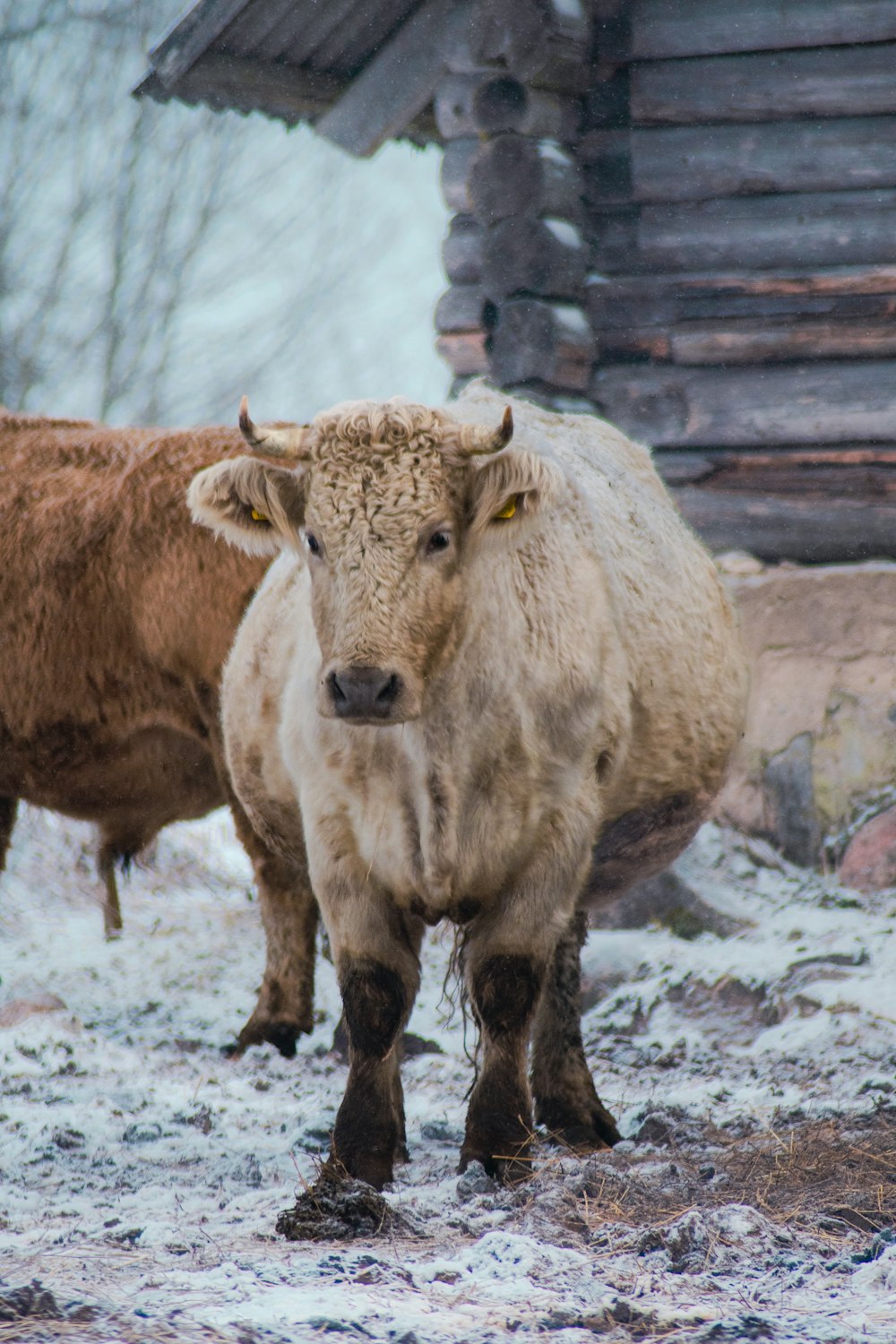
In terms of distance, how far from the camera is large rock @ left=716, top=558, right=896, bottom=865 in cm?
645

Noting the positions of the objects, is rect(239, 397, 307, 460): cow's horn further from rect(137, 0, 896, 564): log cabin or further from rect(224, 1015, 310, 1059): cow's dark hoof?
rect(137, 0, 896, 564): log cabin

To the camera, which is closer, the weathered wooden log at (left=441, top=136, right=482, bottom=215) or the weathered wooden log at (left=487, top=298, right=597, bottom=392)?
the weathered wooden log at (left=487, top=298, right=597, bottom=392)

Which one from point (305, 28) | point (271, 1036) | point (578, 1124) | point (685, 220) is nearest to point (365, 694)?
point (578, 1124)

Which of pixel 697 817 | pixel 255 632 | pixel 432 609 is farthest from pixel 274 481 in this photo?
pixel 697 817

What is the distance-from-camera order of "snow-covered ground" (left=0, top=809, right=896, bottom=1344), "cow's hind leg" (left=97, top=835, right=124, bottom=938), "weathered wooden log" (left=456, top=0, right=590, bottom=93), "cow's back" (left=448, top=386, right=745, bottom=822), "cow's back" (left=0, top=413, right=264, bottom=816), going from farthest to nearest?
1. "weathered wooden log" (left=456, top=0, right=590, bottom=93)
2. "cow's hind leg" (left=97, top=835, right=124, bottom=938)
3. "cow's back" (left=0, top=413, right=264, bottom=816)
4. "cow's back" (left=448, top=386, right=745, bottom=822)
5. "snow-covered ground" (left=0, top=809, right=896, bottom=1344)

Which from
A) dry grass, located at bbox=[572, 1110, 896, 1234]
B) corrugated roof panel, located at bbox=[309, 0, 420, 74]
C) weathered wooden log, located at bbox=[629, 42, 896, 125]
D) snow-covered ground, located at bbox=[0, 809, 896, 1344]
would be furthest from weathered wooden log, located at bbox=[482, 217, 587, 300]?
dry grass, located at bbox=[572, 1110, 896, 1234]

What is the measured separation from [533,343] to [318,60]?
78.6 inches

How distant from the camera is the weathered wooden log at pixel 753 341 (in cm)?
677

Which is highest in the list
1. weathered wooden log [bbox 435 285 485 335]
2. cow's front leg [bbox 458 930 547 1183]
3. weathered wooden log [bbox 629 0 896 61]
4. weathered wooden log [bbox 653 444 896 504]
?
weathered wooden log [bbox 629 0 896 61]

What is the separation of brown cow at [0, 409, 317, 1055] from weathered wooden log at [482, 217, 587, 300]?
206 cm

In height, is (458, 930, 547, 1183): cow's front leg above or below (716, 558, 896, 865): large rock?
below

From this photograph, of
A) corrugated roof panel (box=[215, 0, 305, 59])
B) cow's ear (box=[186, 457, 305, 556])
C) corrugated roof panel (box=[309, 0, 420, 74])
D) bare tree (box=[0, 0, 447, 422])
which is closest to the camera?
cow's ear (box=[186, 457, 305, 556])

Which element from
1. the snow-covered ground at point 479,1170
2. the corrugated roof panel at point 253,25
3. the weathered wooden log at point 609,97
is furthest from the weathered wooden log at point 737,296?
the snow-covered ground at point 479,1170

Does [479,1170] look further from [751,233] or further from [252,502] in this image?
[751,233]
